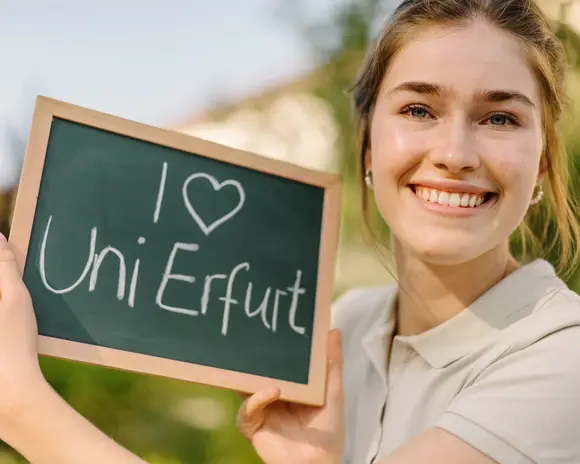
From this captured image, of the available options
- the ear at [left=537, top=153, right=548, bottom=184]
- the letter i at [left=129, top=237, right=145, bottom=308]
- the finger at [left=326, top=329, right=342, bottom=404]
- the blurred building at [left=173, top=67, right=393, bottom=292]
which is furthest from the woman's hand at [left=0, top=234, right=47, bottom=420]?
the blurred building at [left=173, top=67, right=393, bottom=292]

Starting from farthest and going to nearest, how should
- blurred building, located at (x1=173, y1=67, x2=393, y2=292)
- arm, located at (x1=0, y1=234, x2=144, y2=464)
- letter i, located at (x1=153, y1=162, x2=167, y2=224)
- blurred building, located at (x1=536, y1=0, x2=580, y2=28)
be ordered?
blurred building, located at (x1=173, y1=67, x2=393, y2=292) → blurred building, located at (x1=536, y1=0, x2=580, y2=28) → letter i, located at (x1=153, y1=162, x2=167, y2=224) → arm, located at (x1=0, y1=234, x2=144, y2=464)

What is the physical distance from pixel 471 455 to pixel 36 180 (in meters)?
0.84

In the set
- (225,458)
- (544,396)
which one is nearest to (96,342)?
(544,396)

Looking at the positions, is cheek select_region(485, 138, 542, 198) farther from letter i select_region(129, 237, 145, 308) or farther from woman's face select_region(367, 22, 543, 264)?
letter i select_region(129, 237, 145, 308)

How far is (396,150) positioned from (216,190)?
0.35 metres

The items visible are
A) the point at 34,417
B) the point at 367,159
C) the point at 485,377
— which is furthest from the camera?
the point at 367,159

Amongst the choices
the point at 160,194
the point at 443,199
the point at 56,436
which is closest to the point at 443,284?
the point at 443,199

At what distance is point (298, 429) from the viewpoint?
1.37 meters

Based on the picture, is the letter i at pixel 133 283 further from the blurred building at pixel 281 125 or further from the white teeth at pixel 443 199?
the blurred building at pixel 281 125

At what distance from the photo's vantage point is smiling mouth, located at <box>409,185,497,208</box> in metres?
1.26

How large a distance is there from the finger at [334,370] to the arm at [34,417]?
44 centimetres

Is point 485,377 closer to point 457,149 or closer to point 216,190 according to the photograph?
point 457,149

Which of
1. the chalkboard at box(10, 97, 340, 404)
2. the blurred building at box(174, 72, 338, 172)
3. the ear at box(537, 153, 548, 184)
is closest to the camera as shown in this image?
the chalkboard at box(10, 97, 340, 404)

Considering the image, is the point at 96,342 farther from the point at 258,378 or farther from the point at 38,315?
the point at 258,378
